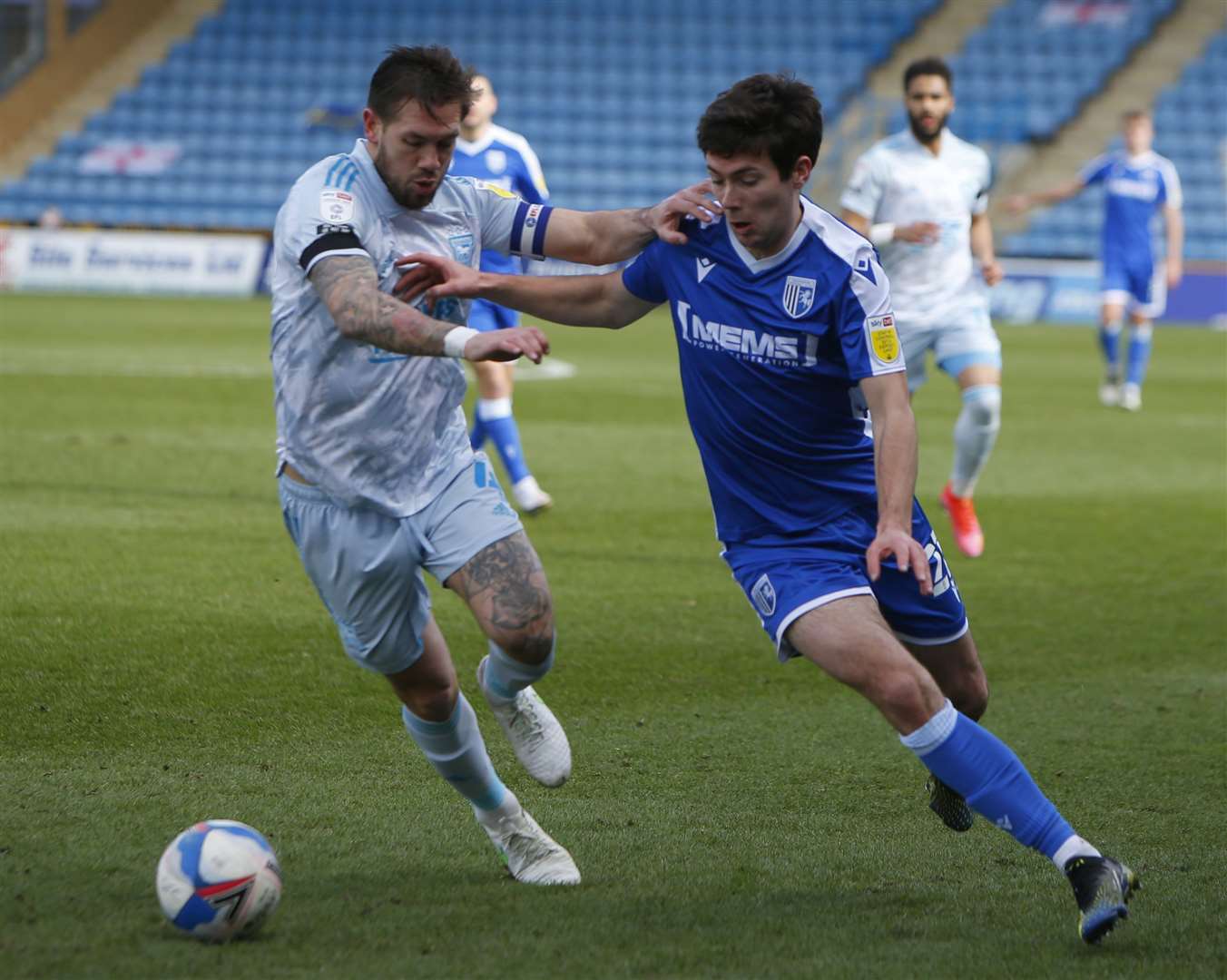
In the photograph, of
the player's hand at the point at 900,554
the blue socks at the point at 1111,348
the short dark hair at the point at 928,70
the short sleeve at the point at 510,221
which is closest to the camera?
the player's hand at the point at 900,554

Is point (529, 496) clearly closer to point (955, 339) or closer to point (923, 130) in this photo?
point (955, 339)

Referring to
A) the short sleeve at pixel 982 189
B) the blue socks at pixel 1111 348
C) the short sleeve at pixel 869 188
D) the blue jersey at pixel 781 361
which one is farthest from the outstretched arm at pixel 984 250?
the blue socks at pixel 1111 348

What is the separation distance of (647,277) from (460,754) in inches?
49.5

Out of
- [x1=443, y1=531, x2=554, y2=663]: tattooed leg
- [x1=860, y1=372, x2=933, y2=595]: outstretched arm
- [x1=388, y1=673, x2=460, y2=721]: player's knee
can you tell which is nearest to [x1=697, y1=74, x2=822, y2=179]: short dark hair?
[x1=860, y1=372, x2=933, y2=595]: outstretched arm

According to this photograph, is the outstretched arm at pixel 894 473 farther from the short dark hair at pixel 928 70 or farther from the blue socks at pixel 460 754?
the short dark hair at pixel 928 70

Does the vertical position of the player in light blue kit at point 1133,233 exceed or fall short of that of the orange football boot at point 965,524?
it falls short

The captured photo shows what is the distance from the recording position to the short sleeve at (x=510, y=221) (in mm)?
4492

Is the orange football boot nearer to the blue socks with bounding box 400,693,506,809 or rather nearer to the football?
the blue socks with bounding box 400,693,506,809

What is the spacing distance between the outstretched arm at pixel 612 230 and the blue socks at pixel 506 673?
3.36 ft

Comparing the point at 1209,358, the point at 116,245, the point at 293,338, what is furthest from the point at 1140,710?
the point at 116,245

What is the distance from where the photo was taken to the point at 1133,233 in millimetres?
18203

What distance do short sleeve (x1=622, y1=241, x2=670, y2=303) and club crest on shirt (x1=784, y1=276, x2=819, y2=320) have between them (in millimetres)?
397

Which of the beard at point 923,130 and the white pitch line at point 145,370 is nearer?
the beard at point 923,130

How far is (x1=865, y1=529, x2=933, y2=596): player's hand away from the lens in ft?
12.7
